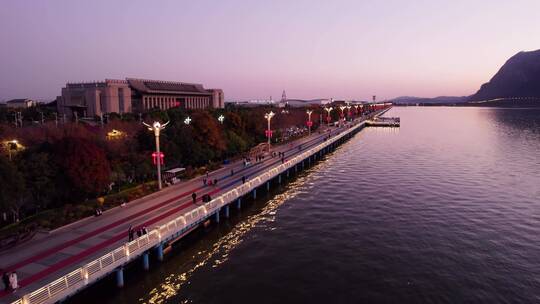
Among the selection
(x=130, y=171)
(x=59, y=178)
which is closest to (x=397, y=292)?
(x=59, y=178)

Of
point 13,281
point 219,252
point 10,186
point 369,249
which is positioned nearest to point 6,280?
point 13,281

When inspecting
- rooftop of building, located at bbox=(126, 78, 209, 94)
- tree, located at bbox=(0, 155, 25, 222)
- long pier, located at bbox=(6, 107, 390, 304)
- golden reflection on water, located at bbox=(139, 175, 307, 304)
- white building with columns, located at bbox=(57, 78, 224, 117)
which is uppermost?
rooftop of building, located at bbox=(126, 78, 209, 94)

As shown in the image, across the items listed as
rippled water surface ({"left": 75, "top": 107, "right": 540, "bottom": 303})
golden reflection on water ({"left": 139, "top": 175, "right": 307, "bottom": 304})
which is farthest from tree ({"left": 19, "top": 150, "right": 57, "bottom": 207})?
golden reflection on water ({"left": 139, "top": 175, "right": 307, "bottom": 304})

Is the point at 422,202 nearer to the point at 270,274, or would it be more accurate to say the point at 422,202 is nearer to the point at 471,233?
the point at 471,233

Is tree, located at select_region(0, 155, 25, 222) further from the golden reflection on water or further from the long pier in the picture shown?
the golden reflection on water

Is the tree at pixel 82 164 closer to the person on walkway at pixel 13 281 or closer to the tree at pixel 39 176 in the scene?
the tree at pixel 39 176

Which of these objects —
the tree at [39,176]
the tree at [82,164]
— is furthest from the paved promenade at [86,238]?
the tree at [39,176]
